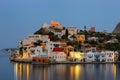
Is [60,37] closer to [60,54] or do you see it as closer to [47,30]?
[47,30]

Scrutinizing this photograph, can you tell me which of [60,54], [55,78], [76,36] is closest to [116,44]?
[76,36]

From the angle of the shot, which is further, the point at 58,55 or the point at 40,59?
the point at 58,55

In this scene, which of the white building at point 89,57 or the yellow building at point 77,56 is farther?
the yellow building at point 77,56

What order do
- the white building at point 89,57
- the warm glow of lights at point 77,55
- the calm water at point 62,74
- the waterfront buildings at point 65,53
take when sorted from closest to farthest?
the calm water at point 62,74, the waterfront buildings at point 65,53, the white building at point 89,57, the warm glow of lights at point 77,55

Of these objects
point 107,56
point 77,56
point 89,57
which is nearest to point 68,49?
point 77,56

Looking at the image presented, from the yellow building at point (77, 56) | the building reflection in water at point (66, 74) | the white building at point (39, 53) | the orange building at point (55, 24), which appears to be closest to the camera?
the building reflection in water at point (66, 74)

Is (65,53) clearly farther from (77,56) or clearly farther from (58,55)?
(58,55)

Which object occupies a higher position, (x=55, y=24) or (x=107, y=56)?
(x=55, y=24)

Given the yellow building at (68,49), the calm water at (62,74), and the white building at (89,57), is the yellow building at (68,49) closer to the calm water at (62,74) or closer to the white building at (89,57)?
the white building at (89,57)

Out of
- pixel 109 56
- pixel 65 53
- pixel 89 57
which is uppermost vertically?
pixel 65 53

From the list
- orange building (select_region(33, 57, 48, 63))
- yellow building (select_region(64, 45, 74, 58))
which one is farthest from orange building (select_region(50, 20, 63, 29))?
orange building (select_region(33, 57, 48, 63))

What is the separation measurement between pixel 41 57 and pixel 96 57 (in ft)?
24.4

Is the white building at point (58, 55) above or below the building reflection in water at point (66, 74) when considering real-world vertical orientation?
above

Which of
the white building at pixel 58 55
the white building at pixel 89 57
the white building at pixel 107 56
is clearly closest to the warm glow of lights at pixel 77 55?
the white building at pixel 89 57
